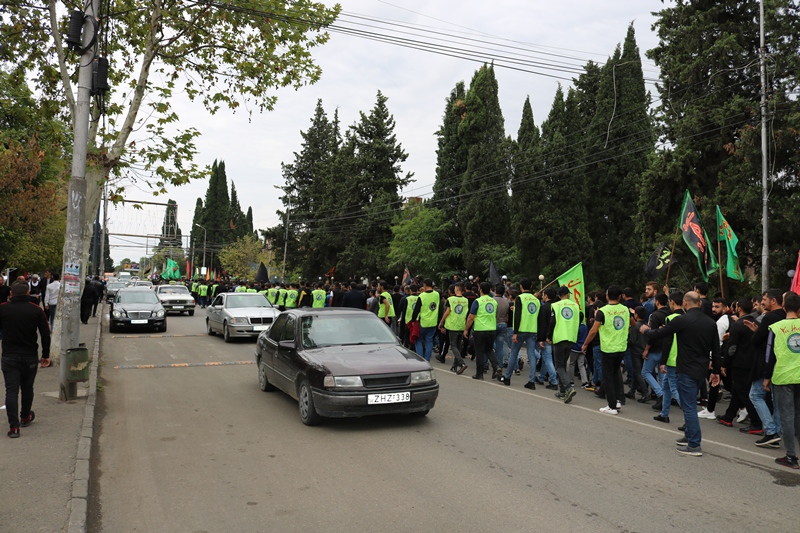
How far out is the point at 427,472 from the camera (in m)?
5.75

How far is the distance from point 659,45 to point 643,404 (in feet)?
72.2

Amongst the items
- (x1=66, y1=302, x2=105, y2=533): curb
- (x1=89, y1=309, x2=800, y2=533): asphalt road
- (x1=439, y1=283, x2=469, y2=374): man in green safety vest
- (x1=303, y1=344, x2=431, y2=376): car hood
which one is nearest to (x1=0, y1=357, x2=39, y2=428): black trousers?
(x1=66, y1=302, x2=105, y2=533): curb

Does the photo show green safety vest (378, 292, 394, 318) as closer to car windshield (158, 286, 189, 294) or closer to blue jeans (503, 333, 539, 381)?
blue jeans (503, 333, 539, 381)

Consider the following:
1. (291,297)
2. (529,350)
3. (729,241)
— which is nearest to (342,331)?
(529,350)

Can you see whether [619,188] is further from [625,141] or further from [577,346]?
[577,346]

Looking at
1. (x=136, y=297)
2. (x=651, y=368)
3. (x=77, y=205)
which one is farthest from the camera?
(x=136, y=297)

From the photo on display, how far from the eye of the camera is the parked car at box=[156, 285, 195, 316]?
30547mm

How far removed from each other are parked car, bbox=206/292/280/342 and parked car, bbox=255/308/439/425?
27.7 ft

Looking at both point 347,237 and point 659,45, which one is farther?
point 347,237

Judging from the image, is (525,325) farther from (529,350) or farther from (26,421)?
(26,421)

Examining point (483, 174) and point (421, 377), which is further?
point (483, 174)

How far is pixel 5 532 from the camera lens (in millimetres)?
4230

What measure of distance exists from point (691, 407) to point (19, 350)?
785 centimetres

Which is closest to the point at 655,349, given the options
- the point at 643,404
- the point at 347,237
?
the point at 643,404
